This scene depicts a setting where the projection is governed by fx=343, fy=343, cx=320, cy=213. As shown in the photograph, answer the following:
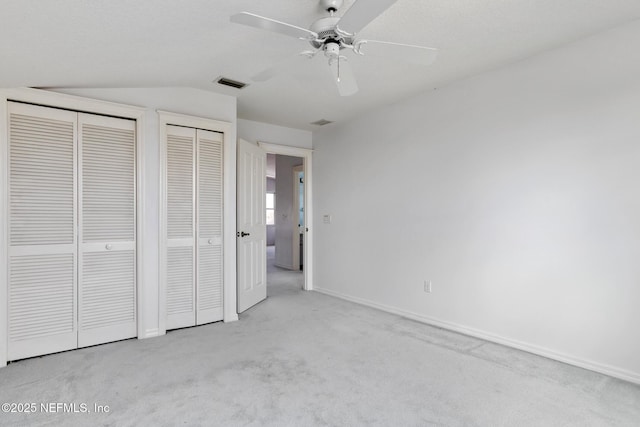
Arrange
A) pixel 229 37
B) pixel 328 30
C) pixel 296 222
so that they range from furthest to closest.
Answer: pixel 296 222, pixel 229 37, pixel 328 30

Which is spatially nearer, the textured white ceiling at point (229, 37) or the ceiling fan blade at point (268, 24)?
the ceiling fan blade at point (268, 24)

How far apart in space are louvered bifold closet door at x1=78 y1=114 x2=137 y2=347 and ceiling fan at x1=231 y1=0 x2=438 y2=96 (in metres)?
1.73

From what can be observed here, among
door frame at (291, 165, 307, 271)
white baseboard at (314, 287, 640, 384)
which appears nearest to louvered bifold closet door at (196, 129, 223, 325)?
white baseboard at (314, 287, 640, 384)

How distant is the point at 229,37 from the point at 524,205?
2644 millimetres

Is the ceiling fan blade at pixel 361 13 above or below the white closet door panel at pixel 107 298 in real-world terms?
above

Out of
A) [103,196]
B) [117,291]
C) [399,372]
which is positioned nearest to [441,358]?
[399,372]

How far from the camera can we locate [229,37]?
230cm

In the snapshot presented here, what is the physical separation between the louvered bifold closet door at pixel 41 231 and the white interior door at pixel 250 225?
161 cm

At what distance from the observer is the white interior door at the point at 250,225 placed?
4.02 m

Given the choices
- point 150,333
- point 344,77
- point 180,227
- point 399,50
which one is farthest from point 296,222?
point 399,50

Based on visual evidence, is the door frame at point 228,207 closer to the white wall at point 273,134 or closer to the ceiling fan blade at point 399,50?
the white wall at point 273,134

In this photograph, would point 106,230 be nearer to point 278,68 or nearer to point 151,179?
point 151,179

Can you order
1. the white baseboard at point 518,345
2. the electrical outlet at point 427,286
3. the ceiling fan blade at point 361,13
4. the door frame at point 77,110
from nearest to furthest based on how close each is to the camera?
the ceiling fan blade at point 361,13 < the white baseboard at point 518,345 < the door frame at point 77,110 < the electrical outlet at point 427,286

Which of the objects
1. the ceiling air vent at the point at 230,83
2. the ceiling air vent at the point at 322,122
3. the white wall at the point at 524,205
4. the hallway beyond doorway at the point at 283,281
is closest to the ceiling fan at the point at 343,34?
the ceiling air vent at the point at 230,83
